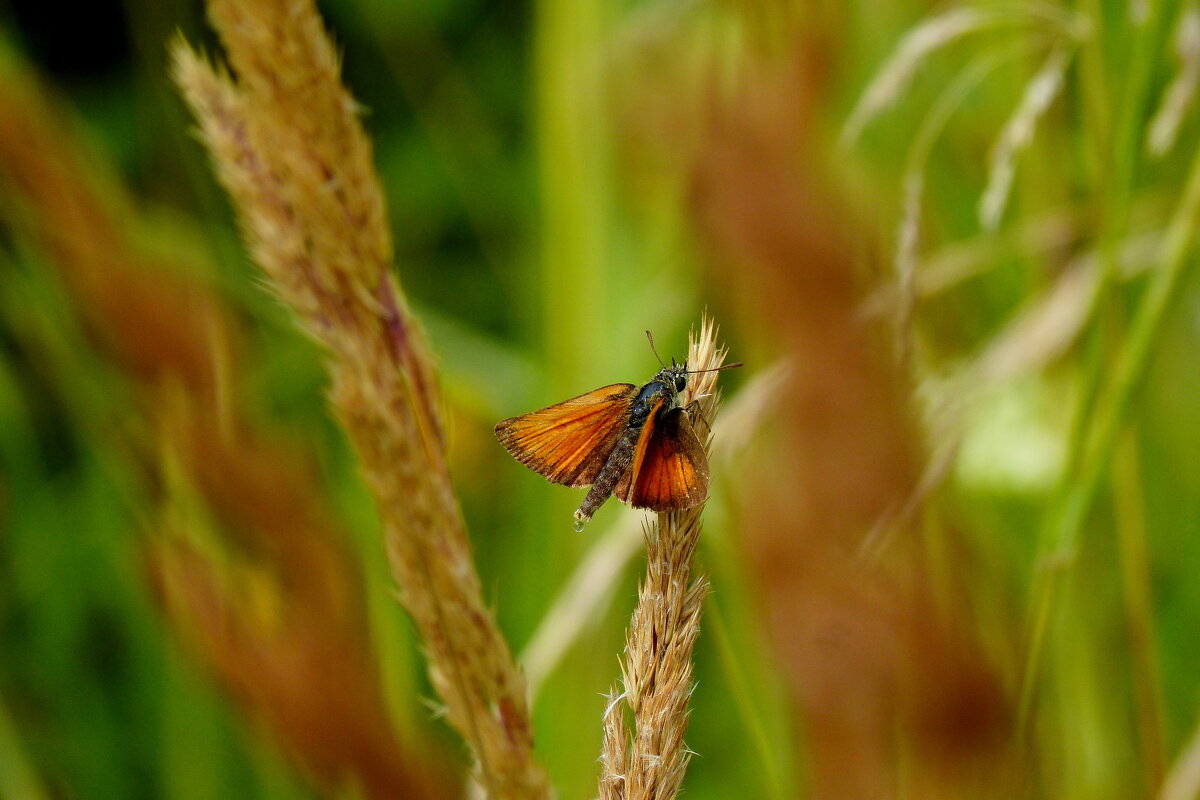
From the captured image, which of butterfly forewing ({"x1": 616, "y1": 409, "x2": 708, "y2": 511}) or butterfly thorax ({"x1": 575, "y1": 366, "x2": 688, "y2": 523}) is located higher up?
butterfly thorax ({"x1": 575, "y1": 366, "x2": 688, "y2": 523})

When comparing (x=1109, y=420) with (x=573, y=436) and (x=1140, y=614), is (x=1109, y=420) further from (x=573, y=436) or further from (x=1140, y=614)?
(x=573, y=436)

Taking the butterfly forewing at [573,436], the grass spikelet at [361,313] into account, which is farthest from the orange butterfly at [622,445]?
the grass spikelet at [361,313]

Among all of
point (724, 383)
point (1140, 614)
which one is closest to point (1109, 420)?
point (1140, 614)

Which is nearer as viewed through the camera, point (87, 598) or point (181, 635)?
point (181, 635)

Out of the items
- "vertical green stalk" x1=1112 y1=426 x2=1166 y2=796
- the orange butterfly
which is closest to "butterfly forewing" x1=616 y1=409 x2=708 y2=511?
the orange butterfly

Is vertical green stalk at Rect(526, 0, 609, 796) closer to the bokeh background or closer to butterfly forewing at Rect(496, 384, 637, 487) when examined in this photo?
the bokeh background

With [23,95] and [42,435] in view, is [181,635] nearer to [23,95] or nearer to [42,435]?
[23,95]

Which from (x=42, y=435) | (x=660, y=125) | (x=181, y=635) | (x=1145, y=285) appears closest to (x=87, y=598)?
(x=42, y=435)
